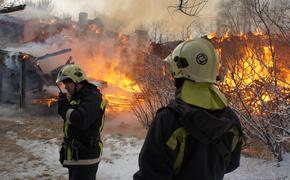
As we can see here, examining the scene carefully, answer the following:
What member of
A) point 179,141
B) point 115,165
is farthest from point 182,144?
point 115,165

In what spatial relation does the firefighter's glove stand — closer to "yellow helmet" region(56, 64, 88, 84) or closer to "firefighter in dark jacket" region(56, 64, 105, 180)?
"firefighter in dark jacket" region(56, 64, 105, 180)

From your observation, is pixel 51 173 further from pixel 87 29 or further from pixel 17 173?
pixel 87 29

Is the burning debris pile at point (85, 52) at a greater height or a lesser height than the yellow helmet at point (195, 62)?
lesser

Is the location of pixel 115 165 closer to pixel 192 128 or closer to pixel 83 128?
pixel 83 128

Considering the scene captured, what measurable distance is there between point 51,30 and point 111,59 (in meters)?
4.24

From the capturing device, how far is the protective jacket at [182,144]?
210 centimetres

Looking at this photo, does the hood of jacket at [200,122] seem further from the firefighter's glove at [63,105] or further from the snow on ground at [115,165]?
the snow on ground at [115,165]

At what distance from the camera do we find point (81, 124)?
394 centimetres

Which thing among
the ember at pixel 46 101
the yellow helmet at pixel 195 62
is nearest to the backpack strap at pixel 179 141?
the yellow helmet at pixel 195 62

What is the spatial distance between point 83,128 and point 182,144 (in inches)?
82.2

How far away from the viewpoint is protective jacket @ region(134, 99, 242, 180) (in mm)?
2096

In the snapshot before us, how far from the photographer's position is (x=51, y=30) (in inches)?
803

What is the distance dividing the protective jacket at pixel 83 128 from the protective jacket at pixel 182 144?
73.5 inches

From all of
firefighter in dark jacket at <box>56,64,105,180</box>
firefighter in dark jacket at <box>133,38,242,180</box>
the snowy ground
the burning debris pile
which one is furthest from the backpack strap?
the burning debris pile
